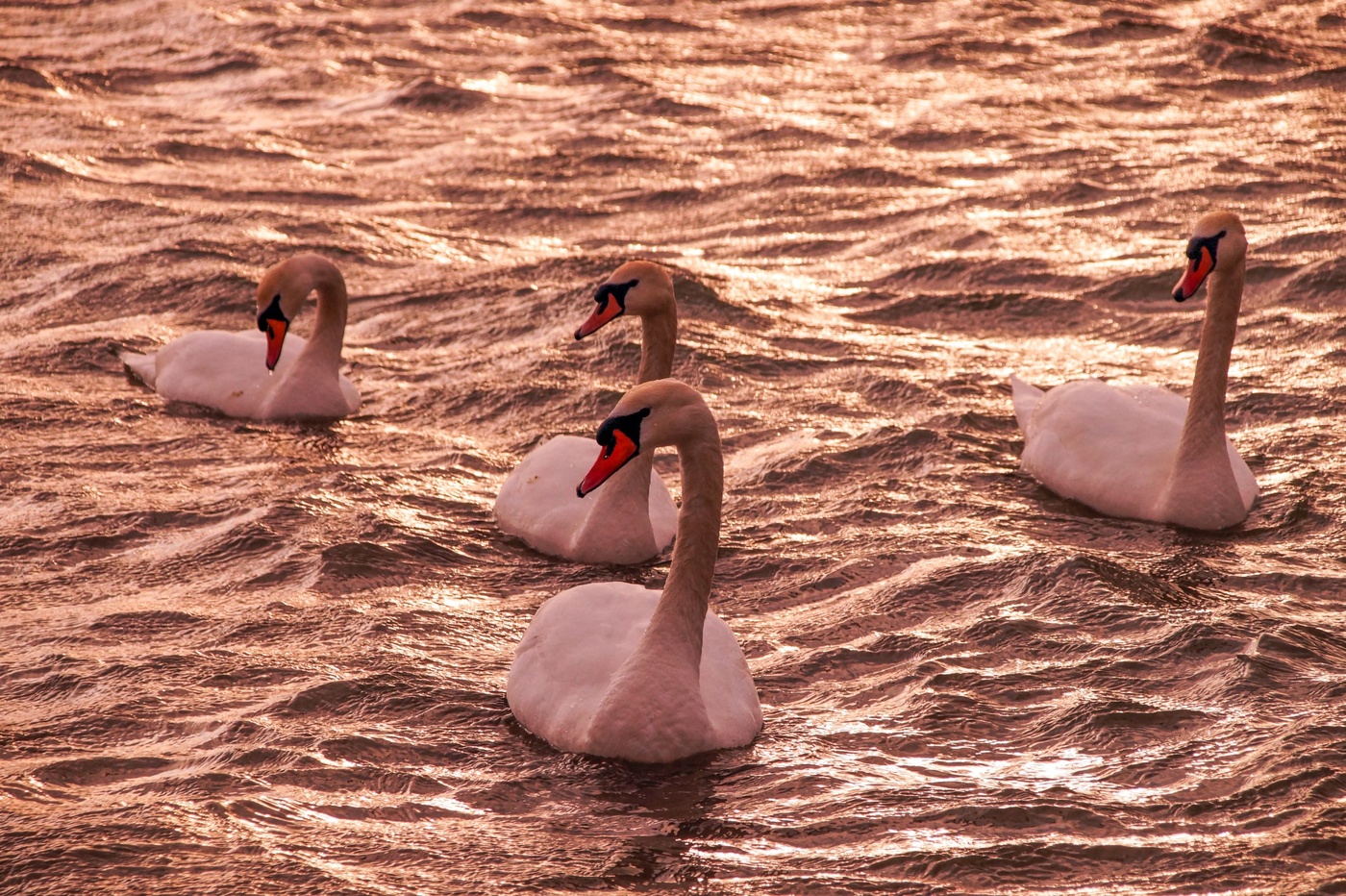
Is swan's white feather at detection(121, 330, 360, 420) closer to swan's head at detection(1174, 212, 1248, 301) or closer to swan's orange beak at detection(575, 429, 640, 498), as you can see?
swan's orange beak at detection(575, 429, 640, 498)

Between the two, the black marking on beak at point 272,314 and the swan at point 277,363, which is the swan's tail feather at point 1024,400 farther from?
the black marking on beak at point 272,314

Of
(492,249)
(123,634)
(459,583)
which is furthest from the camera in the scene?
(492,249)

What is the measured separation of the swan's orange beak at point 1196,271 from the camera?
31.9 ft

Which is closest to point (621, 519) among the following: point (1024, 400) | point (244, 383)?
point (1024, 400)

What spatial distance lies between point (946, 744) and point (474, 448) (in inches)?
181

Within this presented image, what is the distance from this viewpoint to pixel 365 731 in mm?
7441

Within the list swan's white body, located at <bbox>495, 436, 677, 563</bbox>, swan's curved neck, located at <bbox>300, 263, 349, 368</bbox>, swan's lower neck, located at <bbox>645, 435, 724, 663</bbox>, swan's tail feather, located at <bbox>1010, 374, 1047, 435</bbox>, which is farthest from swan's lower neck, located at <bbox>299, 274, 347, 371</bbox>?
swan's lower neck, located at <bbox>645, 435, 724, 663</bbox>

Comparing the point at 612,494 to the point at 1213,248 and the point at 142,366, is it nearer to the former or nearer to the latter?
the point at 1213,248

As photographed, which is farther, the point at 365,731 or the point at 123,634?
the point at 123,634

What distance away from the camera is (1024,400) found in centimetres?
1095

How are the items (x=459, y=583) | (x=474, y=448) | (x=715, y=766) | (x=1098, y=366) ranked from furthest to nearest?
(x=1098, y=366) → (x=474, y=448) → (x=459, y=583) → (x=715, y=766)

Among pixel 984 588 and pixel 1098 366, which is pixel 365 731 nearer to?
pixel 984 588

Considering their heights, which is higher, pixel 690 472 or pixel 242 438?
pixel 690 472

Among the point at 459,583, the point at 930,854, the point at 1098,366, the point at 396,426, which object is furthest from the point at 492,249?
the point at 930,854
